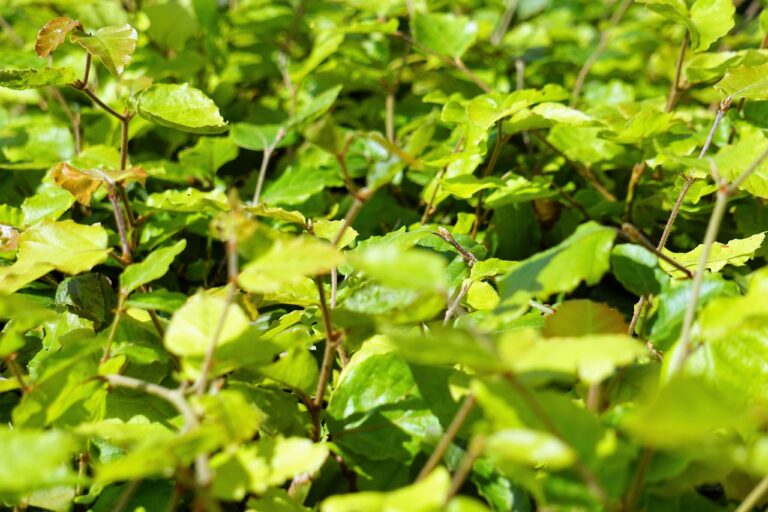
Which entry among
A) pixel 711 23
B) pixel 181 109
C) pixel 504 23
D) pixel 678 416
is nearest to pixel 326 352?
pixel 678 416

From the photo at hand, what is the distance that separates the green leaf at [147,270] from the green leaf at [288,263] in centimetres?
21

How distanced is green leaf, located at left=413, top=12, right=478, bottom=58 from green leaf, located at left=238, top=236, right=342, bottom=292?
3.27 feet

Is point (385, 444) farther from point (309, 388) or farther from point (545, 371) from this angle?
point (545, 371)

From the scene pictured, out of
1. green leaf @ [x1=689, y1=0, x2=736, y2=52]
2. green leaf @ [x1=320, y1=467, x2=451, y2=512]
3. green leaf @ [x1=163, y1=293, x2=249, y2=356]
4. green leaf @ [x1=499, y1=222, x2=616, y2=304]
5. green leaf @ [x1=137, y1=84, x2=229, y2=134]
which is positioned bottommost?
green leaf @ [x1=320, y1=467, x2=451, y2=512]

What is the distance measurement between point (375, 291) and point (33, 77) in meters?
0.57

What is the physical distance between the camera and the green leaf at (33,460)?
1.62 ft

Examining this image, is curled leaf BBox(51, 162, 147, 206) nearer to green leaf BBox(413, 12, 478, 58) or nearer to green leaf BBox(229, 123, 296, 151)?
green leaf BBox(229, 123, 296, 151)

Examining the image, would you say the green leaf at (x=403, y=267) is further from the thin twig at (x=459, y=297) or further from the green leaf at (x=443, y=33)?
the green leaf at (x=443, y=33)

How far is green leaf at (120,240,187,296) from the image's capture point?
0.80 meters

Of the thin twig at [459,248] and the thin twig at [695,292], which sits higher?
the thin twig at [695,292]

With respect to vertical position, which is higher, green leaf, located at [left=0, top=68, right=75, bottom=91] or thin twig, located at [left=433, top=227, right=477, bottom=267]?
green leaf, located at [left=0, top=68, right=75, bottom=91]

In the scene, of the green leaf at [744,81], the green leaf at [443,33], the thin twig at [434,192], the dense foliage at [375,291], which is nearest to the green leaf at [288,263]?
the dense foliage at [375,291]

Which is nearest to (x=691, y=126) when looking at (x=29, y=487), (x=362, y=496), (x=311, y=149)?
(x=311, y=149)

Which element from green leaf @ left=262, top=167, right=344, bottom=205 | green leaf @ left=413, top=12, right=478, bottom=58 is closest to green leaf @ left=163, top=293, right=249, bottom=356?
green leaf @ left=262, top=167, right=344, bottom=205
